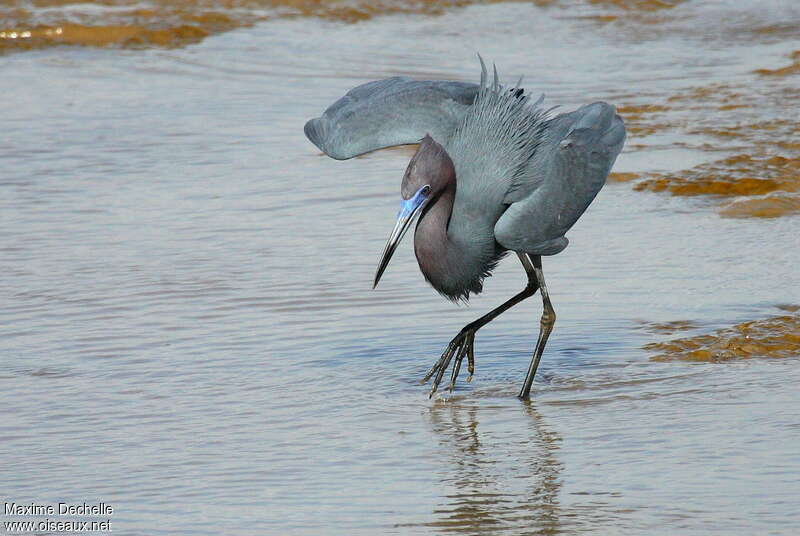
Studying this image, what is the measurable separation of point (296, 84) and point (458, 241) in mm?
6533

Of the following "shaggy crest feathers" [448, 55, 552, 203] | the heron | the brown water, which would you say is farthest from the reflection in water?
"shaggy crest feathers" [448, 55, 552, 203]

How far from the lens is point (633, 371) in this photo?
219 inches

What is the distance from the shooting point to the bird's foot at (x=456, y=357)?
18.0ft

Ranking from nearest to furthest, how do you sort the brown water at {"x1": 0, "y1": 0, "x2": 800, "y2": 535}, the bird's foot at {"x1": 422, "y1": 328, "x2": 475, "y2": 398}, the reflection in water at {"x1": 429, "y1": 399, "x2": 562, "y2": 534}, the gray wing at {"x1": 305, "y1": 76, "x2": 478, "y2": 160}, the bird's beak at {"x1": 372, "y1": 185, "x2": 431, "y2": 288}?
1. the reflection in water at {"x1": 429, "y1": 399, "x2": 562, "y2": 534}
2. the brown water at {"x1": 0, "y1": 0, "x2": 800, "y2": 535}
3. the bird's beak at {"x1": 372, "y1": 185, "x2": 431, "y2": 288}
4. the bird's foot at {"x1": 422, "y1": 328, "x2": 475, "y2": 398}
5. the gray wing at {"x1": 305, "y1": 76, "x2": 478, "y2": 160}

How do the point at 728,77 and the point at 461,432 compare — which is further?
the point at 728,77

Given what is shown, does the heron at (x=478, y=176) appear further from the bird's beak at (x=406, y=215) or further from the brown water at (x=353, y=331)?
the brown water at (x=353, y=331)

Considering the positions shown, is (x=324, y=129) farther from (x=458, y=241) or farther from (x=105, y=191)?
(x=105, y=191)

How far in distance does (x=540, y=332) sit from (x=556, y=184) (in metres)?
0.61

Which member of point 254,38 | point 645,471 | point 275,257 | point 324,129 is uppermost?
point 324,129

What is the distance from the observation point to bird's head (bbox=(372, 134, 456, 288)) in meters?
5.27

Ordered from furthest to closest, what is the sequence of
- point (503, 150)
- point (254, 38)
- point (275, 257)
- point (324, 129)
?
point (254, 38), point (275, 257), point (324, 129), point (503, 150)

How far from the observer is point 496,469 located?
4617mm

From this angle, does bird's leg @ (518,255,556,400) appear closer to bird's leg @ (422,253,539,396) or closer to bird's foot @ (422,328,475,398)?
bird's leg @ (422,253,539,396)

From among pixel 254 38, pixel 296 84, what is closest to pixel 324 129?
pixel 296 84
